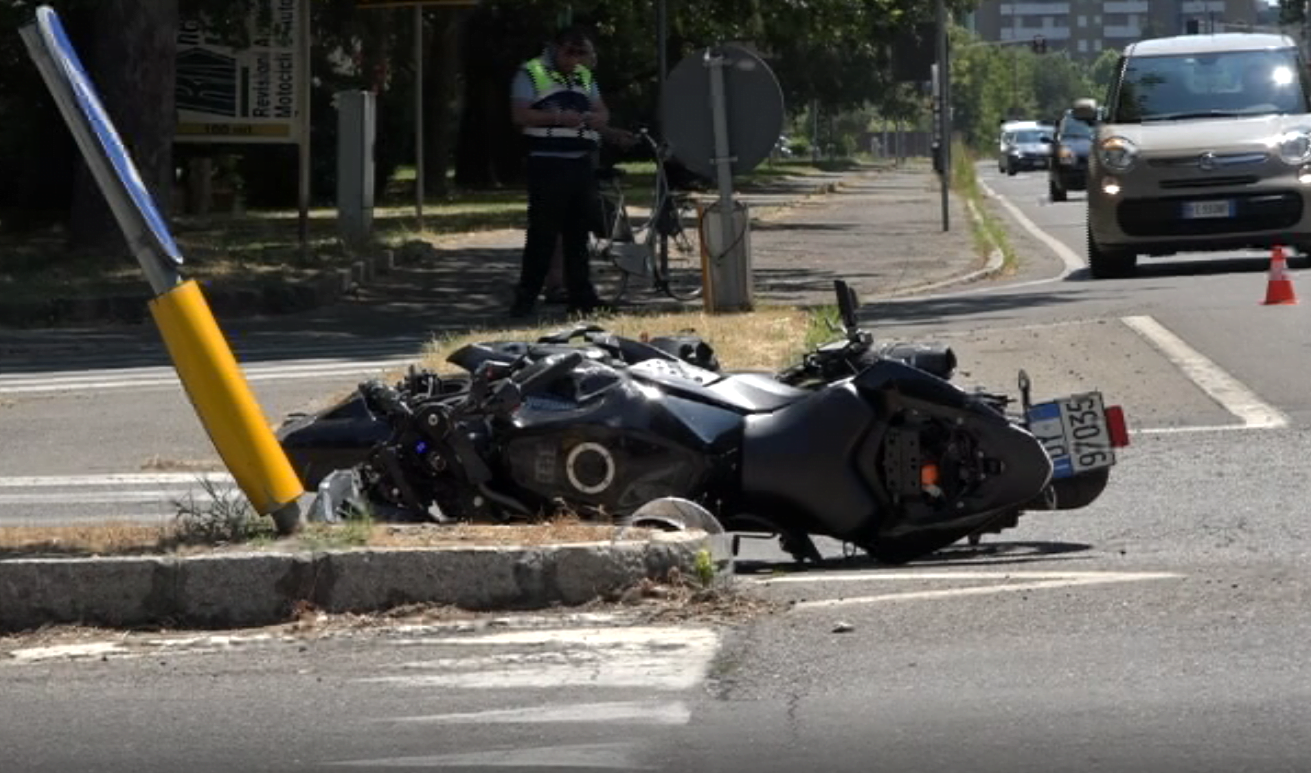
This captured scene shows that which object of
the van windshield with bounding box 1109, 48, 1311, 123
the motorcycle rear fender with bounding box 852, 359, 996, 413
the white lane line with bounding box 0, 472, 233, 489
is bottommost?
the white lane line with bounding box 0, 472, 233, 489

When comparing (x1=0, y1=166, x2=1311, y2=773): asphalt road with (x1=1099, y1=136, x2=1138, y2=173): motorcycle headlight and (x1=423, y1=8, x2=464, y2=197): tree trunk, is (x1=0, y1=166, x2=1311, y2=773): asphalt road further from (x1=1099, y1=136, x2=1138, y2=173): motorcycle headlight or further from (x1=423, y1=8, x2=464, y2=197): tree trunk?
(x1=423, y1=8, x2=464, y2=197): tree trunk

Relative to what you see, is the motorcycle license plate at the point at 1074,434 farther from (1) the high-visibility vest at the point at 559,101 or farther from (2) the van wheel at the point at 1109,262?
(2) the van wheel at the point at 1109,262

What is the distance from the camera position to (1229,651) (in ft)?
23.4

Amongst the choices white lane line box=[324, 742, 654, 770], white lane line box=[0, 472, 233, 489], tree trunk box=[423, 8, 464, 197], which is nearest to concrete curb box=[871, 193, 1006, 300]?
white lane line box=[0, 472, 233, 489]

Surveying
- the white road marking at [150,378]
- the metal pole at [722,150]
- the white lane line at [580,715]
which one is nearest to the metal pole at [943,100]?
the metal pole at [722,150]

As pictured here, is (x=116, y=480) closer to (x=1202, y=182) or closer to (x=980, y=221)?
(x=1202, y=182)

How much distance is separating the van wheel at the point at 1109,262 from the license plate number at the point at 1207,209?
669mm

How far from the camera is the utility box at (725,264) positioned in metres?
18.4

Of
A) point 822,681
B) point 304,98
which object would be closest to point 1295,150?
point 304,98

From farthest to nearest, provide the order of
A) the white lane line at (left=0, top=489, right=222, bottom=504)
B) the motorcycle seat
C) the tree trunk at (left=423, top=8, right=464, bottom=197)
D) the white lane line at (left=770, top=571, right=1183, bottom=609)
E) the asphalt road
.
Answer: the tree trunk at (left=423, top=8, right=464, bottom=197) → the white lane line at (left=0, top=489, right=222, bottom=504) → the motorcycle seat → the white lane line at (left=770, top=571, right=1183, bottom=609) → the asphalt road

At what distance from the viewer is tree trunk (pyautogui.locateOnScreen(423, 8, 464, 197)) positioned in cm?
4525

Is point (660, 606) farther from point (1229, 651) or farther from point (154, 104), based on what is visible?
point (154, 104)

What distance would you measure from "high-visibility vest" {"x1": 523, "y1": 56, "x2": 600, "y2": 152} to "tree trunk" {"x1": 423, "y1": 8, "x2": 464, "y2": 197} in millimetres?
26339

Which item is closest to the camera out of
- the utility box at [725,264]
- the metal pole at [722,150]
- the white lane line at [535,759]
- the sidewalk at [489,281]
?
the white lane line at [535,759]
